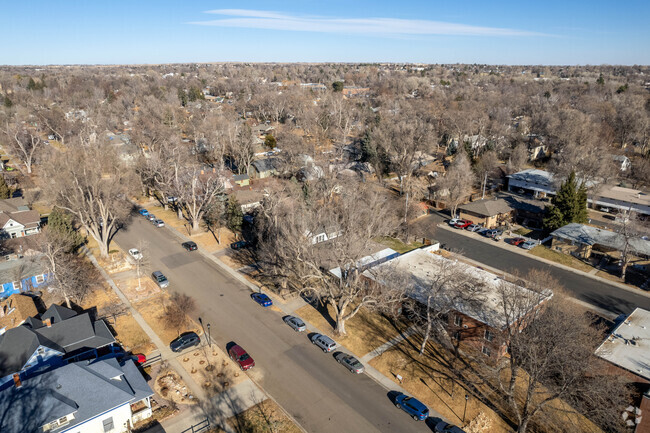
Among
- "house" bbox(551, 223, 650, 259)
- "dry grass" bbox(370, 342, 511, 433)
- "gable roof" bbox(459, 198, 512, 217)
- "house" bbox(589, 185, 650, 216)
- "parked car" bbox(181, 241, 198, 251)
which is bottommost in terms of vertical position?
"dry grass" bbox(370, 342, 511, 433)

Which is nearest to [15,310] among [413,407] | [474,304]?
[413,407]

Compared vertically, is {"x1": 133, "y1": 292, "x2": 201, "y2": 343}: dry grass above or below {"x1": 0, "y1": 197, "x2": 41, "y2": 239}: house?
below

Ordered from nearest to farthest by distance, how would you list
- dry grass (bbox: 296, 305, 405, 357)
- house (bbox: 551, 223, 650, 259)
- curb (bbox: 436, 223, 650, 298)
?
dry grass (bbox: 296, 305, 405, 357) < curb (bbox: 436, 223, 650, 298) < house (bbox: 551, 223, 650, 259)

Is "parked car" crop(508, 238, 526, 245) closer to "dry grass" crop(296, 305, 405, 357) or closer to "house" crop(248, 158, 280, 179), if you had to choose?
"dry grass" crop(296, 305, 405, 357)

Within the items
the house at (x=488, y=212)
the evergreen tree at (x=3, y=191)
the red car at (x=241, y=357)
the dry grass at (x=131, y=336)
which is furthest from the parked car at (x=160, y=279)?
the house at (x=488, y=212)

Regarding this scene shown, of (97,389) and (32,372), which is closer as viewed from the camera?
(97,389)

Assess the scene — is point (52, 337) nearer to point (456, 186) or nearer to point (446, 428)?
point (446, 428)

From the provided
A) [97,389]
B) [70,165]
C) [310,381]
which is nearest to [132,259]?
[70,165]

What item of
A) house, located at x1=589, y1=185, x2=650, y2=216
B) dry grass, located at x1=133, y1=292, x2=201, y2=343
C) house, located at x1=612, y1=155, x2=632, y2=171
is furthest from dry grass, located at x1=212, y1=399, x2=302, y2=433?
house, located at x1=612, y1=155, x2=632, y2=171

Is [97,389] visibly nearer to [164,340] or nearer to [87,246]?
[164,340]
